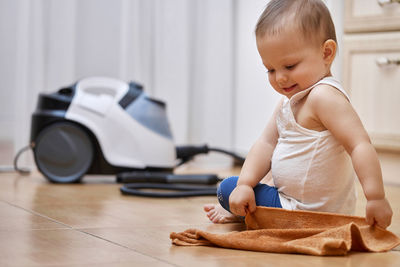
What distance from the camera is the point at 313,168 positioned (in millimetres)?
956

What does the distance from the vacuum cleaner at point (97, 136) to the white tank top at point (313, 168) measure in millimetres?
779

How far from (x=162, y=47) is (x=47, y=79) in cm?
46

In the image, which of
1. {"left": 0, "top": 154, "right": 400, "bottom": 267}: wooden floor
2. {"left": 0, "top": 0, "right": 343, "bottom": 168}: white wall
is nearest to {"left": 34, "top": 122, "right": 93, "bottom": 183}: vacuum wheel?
{"left": 0, "top": 154, "right": 400, "bottom": 267}: wooden floor

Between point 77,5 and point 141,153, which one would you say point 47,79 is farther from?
point 141,153

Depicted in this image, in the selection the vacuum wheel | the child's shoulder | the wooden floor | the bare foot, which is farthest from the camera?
the vacuum wheel

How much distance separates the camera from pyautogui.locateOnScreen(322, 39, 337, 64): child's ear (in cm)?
95

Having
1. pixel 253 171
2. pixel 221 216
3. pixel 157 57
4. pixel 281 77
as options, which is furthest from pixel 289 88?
pixel 157 57

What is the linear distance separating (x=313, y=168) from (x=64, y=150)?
992 mm

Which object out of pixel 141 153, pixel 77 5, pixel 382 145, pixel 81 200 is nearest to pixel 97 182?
pixel 141 153

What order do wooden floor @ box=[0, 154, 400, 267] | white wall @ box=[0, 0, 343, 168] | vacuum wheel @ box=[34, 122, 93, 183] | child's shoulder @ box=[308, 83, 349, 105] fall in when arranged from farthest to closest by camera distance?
white wall @ box=[0, 0, 343, 168]
vacuum wheel @ box=[34, 122, 93, 183]
child's shoulder @ box=[308, 83, 349, 105]
wooden floor @ box=[0, 154, 400, 267]

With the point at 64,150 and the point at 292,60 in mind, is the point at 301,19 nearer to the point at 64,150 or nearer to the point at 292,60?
the point at 292,60

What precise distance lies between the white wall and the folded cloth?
1.31 m

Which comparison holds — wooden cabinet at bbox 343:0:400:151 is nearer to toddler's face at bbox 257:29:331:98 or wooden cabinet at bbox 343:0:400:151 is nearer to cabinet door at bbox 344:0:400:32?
cabinet door at bbox 344:0:400:32

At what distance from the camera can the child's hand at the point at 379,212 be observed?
0.85 metres
